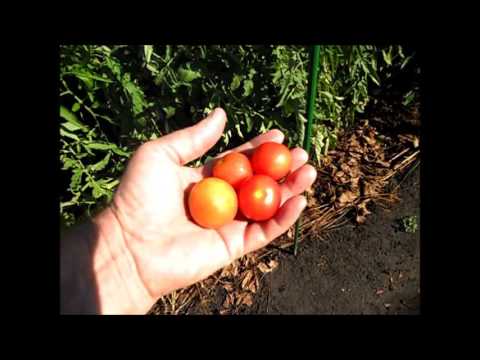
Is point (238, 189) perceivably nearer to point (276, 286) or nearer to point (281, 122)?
point (281, 122)

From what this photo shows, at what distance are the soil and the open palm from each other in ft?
2.99

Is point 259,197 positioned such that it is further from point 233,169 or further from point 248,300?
point 248,300

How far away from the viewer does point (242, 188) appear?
9.21 feet

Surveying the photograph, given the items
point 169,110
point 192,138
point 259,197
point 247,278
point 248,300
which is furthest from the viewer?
point 247,278

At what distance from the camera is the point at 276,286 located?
11.7ft

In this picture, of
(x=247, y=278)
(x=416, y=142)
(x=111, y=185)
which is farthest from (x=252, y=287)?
(x=416, y=142)

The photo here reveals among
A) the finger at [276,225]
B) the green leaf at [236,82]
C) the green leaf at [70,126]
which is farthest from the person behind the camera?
the green leaf at [236,82]

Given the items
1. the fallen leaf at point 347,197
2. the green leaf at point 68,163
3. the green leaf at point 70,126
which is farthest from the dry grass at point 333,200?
the green leaf at point 70,126

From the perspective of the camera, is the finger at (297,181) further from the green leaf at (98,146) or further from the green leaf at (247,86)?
the green leaf at (98,146)

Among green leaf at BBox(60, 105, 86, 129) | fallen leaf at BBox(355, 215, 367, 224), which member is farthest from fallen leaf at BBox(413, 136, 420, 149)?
green leaf at BBox(60, 105, 86, 129)

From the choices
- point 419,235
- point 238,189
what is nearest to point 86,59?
point 238,189

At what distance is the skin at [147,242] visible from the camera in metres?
2.53

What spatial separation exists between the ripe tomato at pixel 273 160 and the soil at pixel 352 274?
103cm

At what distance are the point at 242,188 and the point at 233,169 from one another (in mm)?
156
